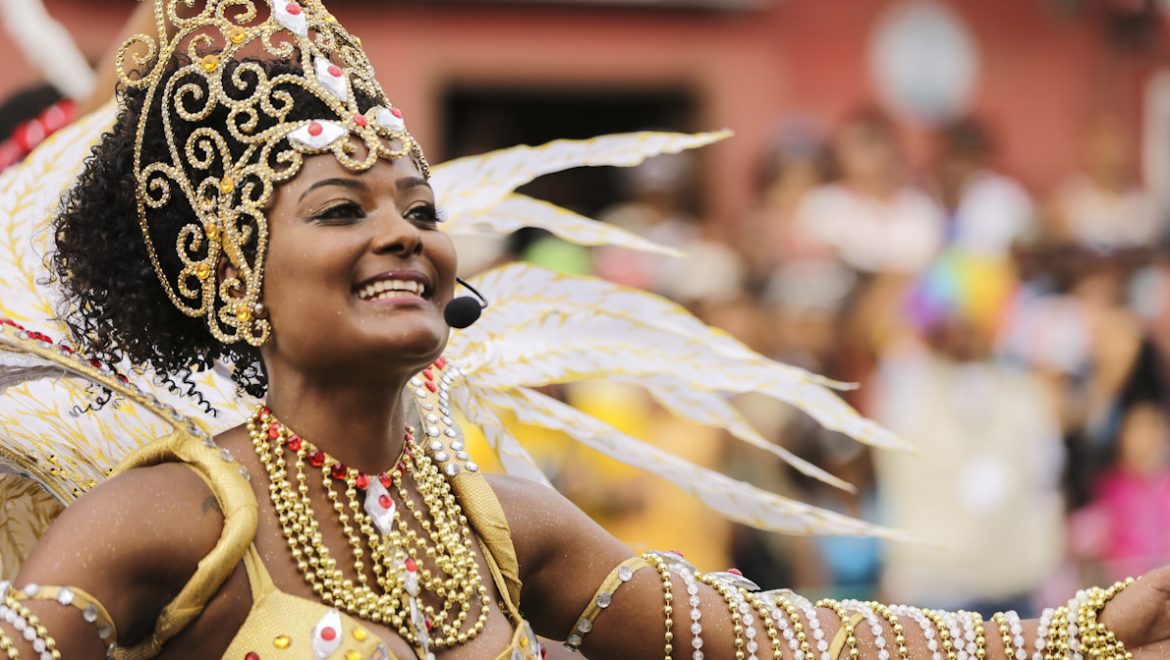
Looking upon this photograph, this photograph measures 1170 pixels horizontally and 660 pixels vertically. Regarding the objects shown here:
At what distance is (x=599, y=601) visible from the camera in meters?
2.95

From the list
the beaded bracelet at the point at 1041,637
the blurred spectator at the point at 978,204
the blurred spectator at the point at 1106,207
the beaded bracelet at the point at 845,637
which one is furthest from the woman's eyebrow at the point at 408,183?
the blurred spectator at the point at 1106,207

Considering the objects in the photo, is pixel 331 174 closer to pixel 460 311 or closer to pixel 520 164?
pixel 460 311

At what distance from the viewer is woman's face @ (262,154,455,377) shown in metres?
2.60

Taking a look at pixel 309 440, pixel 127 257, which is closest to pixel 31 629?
pixel 309 440

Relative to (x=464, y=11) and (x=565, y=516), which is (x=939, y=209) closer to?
(x=464, y=11)

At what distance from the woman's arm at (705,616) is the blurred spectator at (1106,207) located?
19.9 feet

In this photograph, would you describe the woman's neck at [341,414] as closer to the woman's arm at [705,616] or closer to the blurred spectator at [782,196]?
the woman's arm at [705,616]

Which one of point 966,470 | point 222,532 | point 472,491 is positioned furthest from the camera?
point 966,470

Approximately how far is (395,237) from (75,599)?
0.63m

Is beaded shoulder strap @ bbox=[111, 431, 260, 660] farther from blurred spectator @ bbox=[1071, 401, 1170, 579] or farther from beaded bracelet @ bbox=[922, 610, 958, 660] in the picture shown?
blurred spectator @ bbox=[1071, 401, 1170, 579]

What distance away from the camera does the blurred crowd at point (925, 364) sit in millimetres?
6469

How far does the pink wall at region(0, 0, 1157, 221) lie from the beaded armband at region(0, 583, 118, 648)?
7.45 m

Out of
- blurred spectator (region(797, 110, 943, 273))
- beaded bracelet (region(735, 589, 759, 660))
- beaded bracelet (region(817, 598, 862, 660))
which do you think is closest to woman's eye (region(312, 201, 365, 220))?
beaded bracelet (region(735, 589, 759, 660))

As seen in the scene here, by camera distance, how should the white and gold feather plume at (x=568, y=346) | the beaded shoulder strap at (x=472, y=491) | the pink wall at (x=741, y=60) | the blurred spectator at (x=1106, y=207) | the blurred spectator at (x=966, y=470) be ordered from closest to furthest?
the beaded shoulder strap at (x=472, y=491) → the white and gold feather plume at (x=568, y=346) → the blurred spectator at (x=966, y=470) → the blurred spectator at (x=1106, y=207) → the pink wall at (x=741, y=60)
